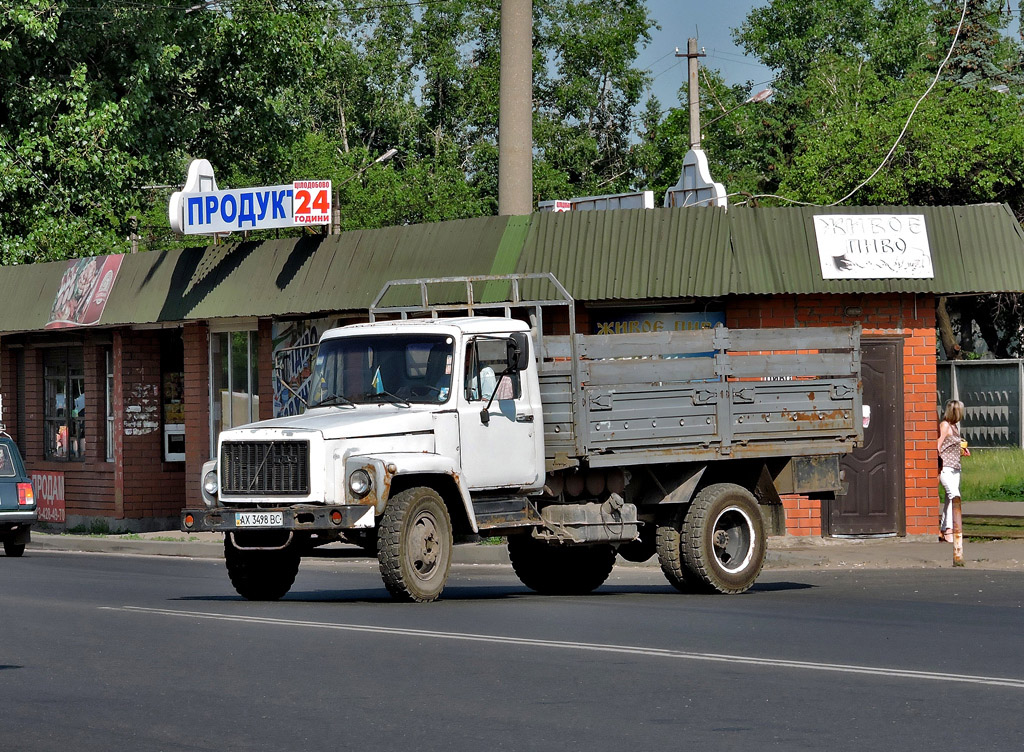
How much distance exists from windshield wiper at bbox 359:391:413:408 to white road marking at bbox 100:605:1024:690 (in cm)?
224

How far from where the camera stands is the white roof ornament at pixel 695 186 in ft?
80.4

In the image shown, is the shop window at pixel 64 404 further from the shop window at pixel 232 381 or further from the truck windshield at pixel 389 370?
the truck windshield at pixel 389 370

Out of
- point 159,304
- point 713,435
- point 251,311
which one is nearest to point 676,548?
point 713,435

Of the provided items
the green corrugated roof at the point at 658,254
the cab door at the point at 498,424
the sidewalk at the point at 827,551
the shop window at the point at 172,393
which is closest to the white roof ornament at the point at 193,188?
the green corrugated roof at the point at 658,254

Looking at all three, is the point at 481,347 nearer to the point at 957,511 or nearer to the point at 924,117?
the point at 957,511

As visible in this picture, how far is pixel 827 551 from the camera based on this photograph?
19047 millimetres

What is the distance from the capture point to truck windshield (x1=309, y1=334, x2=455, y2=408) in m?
13.6

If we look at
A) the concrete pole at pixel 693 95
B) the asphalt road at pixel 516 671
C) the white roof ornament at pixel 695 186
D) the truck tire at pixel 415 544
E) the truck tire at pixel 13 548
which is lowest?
the asphalt road at pixel 516 671

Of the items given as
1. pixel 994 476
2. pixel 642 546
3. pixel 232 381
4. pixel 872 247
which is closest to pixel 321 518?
pixel 642 546

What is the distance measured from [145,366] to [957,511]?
1424cm

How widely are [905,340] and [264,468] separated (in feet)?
32.7

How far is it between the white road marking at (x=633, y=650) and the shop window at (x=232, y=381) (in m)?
12.4

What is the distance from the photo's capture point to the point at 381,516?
12.7 m

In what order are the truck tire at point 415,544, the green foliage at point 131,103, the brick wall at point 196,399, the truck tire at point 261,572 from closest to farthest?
the truck tire at point 415,544 < the truck tire at point 261,572 < the brick wall at point 196,399 < the green foliage at point 131,103
